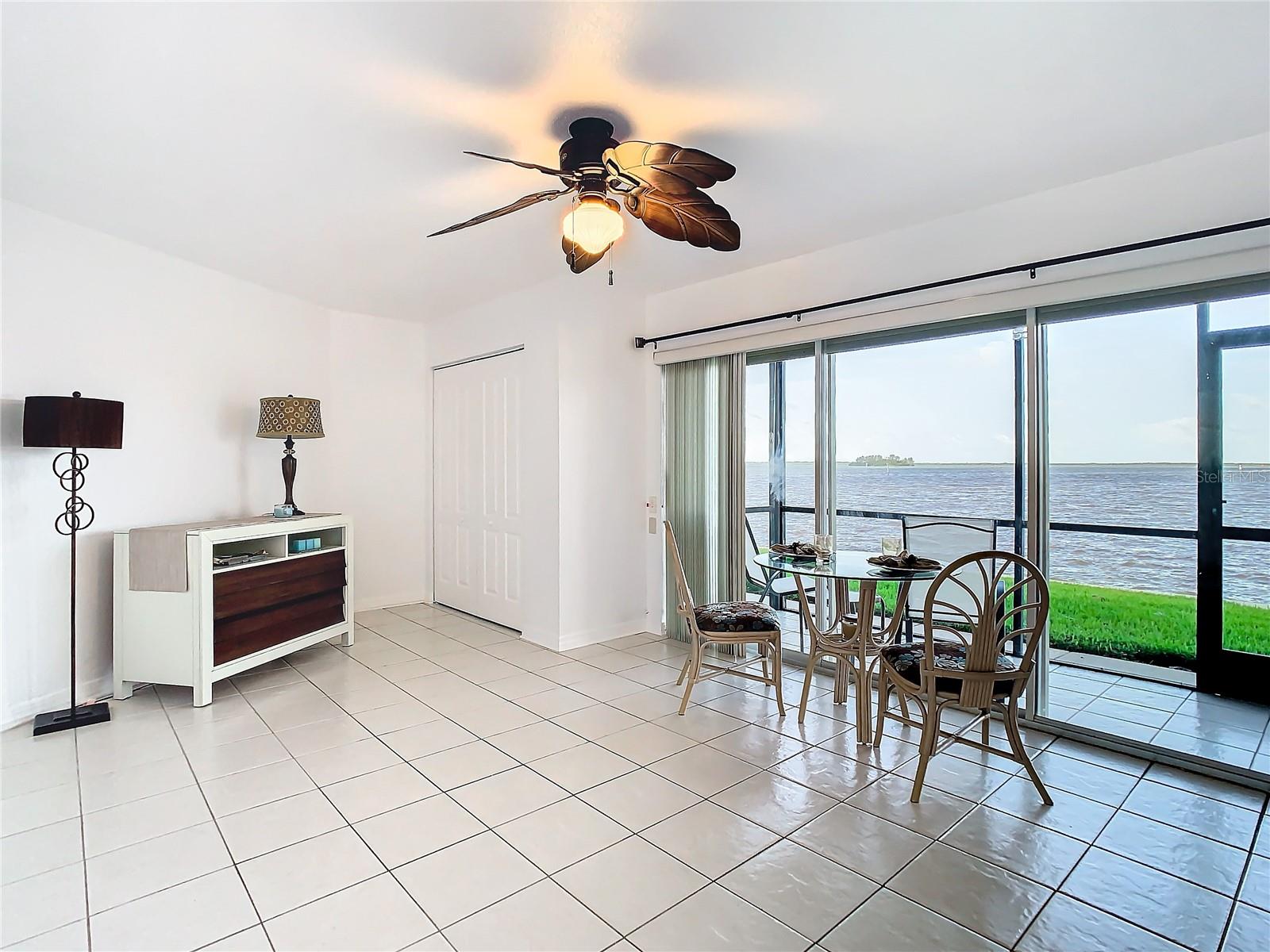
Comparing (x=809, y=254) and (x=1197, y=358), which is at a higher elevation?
(x=809, y=254)

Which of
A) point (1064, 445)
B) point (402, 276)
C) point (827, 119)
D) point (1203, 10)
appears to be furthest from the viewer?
point (402, 276)

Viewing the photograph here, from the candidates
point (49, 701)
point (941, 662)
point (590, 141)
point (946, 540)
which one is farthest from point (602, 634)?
point (590, 141)

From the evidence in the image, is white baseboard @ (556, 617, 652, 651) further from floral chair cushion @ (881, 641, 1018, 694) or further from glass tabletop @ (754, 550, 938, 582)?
floral chair cushion @ (881, 641, 1018, 694)

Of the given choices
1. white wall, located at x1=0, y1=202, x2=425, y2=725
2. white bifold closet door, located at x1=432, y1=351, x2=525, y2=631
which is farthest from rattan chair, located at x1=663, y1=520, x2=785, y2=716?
→ white wall, located at x1=0, y1=202, x2=425, y2=725

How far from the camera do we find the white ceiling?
1.86m

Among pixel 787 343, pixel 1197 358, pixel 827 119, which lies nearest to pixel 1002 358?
pixel 1197 358

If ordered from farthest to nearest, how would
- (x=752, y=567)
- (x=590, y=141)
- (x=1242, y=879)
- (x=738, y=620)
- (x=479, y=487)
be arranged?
1. (x=479, y=487)
2. (x=752, y=567)
3. (x=738, y=620)
4. (x=590, y=141)
5. (x=1242, y=879)

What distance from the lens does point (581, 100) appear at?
2.22 meters

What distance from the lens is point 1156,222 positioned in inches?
109

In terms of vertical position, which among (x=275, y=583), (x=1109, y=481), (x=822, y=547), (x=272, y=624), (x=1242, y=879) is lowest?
(x=1242, y=879)

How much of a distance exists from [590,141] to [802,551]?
88.2 inches

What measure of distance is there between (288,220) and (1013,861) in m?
4.25

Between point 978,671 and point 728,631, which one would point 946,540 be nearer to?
point 978,671

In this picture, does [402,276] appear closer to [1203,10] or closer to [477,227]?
[477,227]
